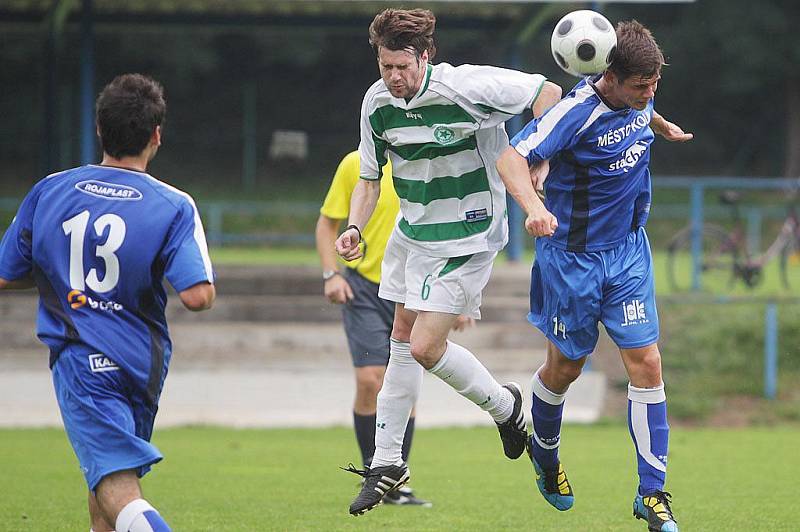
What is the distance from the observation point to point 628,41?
16.6 ft

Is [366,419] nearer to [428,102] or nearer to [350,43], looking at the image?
[428,102]

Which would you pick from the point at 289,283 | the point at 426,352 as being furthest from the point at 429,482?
the point at 289,283

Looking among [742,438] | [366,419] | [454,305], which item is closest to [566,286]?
[454,305]

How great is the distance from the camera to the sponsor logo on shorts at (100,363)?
3.98 metres

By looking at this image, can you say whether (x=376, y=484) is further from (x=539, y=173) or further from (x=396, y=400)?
(x=539, y=173)

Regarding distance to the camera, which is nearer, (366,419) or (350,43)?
(366,419)

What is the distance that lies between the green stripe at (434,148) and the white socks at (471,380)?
2.80 ft

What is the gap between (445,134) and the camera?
5.27 meters

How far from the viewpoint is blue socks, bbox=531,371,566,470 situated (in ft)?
18.9

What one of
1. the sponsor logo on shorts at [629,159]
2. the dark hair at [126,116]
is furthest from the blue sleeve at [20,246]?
the sponsor logo on shorts at [629,159]

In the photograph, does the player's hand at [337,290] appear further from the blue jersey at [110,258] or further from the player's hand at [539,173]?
the blue jersey at [110,258]

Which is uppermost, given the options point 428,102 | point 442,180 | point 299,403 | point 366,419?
point 428,102

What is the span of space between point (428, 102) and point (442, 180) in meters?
0.35

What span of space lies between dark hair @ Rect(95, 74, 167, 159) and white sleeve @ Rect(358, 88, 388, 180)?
1.48m
